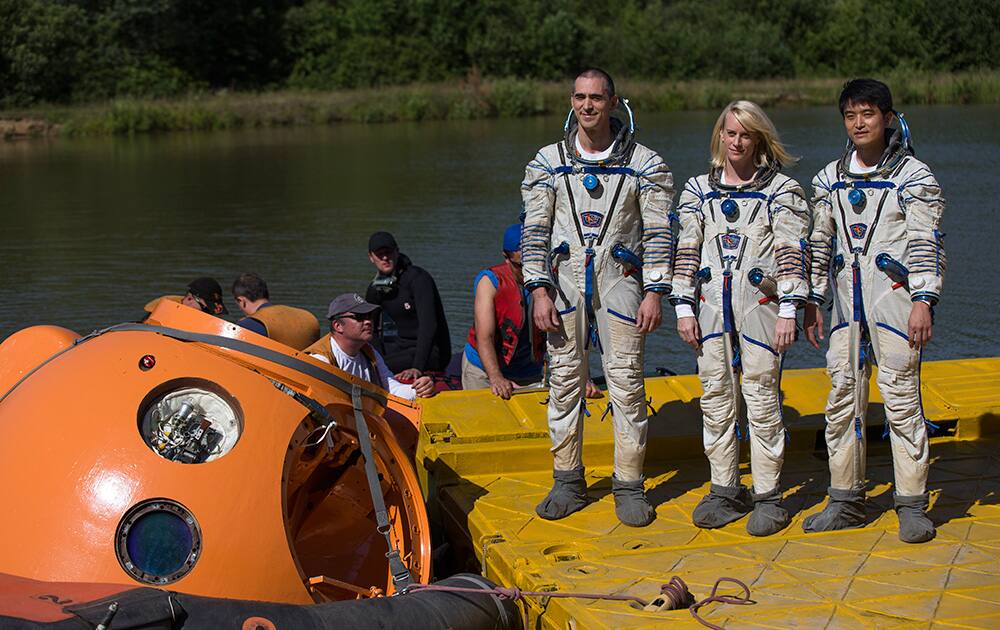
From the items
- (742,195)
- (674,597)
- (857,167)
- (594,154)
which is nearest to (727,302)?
(742,195)

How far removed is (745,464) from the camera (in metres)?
7.27

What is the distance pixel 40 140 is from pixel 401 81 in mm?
17063

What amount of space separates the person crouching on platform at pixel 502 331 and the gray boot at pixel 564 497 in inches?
54.1

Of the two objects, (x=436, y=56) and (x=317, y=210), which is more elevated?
(x=436, y=56)

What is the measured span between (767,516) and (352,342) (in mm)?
2306

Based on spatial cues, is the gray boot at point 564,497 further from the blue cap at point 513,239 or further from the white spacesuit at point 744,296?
the blue cap at point 513,239

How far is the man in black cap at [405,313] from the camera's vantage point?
30.4ft

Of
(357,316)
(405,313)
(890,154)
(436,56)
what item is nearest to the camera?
(890,154)

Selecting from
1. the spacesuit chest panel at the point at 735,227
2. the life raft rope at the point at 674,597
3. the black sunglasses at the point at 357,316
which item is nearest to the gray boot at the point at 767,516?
the life raft rope at the point at 674,597

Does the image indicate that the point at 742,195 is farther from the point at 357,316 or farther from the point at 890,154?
the point at 357,316

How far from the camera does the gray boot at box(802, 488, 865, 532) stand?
6.07 metres

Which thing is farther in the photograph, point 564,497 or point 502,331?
point 502,331

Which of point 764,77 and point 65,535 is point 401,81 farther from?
point 65,535

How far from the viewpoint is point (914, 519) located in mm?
5879
